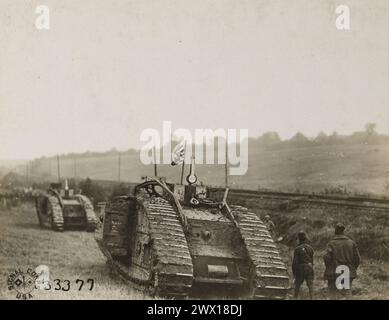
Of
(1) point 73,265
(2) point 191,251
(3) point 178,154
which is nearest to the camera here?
(2) point 191,251

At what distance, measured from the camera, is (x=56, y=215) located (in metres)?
17.2

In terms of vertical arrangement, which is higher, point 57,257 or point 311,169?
point 311,169

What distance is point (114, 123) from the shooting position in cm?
1287

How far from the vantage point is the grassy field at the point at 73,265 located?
10.8m

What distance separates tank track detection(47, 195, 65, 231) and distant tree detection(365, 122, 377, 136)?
904 centimetres

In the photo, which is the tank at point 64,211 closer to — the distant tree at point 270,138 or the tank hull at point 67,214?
the tank hull at point 67,214

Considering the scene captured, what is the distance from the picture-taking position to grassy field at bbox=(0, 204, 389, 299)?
1078cm

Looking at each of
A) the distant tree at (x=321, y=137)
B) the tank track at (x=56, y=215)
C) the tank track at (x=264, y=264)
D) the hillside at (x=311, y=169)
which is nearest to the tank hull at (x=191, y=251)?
the tank track at (x=264, y=264)

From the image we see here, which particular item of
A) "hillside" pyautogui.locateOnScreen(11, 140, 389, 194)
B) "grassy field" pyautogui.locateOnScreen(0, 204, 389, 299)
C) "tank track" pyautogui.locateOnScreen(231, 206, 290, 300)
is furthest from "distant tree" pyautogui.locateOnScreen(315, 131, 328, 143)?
"tank track" pyautogui.locateOnScreen(231, 206, 290, 300)

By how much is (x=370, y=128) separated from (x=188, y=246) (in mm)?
5210

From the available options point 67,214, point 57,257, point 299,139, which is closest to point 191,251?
point 57,257

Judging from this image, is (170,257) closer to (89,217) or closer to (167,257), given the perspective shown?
(167,257)
